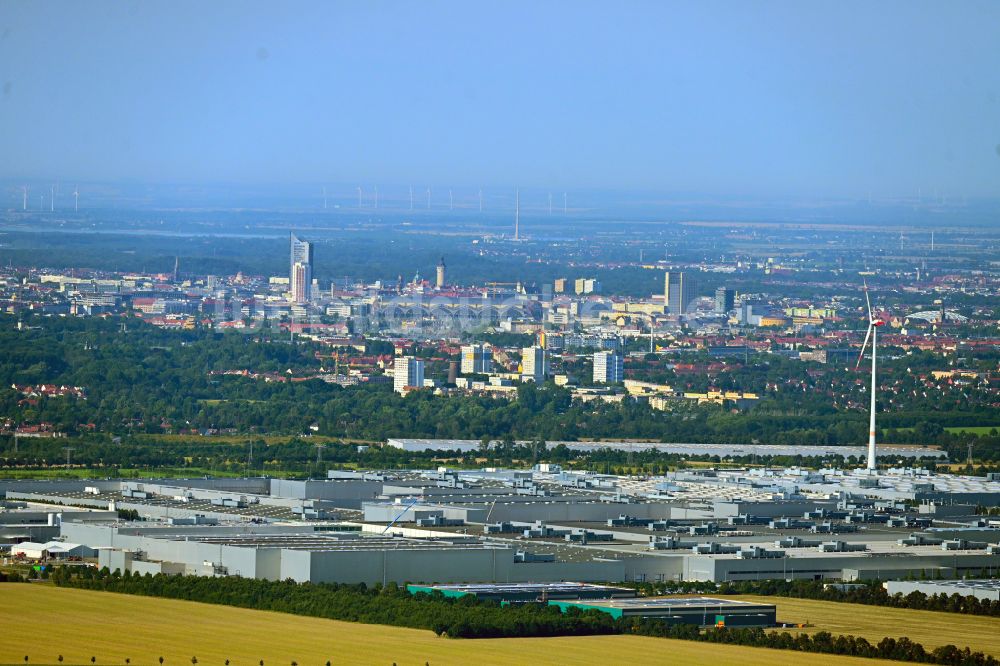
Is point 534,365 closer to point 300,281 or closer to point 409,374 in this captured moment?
point 409,374

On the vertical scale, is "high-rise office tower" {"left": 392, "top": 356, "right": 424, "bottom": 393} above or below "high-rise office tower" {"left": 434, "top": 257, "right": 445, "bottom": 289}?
above

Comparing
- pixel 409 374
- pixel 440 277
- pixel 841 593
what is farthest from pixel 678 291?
pixel 841 593

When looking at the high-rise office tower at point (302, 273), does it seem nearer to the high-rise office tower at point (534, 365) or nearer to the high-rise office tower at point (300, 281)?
the high-rise office tower at point (300, 281)

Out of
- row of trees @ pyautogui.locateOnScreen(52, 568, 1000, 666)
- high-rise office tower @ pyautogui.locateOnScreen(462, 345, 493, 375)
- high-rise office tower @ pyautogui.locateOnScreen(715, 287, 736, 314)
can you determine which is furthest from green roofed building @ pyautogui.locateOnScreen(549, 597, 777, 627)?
high-rise office tower @ pyautogui.locateOnScreen(715, 287, 736, 314)

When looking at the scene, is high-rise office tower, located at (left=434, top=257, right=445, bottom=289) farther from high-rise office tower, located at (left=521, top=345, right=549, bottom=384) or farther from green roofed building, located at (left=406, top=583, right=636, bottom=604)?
green roofed building, located at (left=406, top=583, right=636, bottom=604)

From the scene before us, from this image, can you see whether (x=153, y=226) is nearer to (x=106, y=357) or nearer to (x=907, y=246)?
(x=907, y=246)

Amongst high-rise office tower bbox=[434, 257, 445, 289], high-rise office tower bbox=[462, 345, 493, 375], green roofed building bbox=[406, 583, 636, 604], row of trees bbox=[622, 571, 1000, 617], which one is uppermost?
green roofed building bbox=[406, 583, 636, 604]

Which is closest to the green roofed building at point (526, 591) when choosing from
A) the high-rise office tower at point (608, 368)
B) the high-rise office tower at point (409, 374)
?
the high-rise office tower at point (409, 374)
